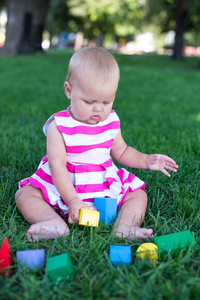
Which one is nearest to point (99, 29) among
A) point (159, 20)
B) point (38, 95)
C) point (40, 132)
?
point (159, 20)

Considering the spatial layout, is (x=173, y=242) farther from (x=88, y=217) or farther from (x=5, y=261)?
(x=5, y=261)

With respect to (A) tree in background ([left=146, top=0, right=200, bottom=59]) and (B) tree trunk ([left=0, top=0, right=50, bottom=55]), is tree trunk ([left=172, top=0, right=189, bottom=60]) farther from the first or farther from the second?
(B) tree trunk ([left=0, top=0, right=50, bottom=55])

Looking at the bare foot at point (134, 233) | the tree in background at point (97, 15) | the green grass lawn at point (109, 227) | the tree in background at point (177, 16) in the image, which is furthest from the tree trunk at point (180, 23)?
the bare foot at point (134, 233)

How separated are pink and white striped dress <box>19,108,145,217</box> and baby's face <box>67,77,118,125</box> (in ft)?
0.30

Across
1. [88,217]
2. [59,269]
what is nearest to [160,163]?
[88,217]

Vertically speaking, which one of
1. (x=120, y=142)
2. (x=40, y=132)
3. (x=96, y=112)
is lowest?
(x=40, y=132)

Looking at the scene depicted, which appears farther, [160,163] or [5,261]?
[160,163]

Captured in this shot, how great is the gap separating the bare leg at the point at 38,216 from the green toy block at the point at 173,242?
457 mm

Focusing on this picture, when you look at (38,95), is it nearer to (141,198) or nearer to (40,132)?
(40,132)

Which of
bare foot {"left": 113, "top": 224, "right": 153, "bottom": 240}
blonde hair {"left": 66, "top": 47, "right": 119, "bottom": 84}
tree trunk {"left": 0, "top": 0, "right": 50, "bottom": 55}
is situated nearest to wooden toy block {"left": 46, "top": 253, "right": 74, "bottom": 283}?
bare foot {"left": 113, "top": 224, "right": 153, "bottom": 240}

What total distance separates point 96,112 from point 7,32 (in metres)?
14.8

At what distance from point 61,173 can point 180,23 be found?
20552mm

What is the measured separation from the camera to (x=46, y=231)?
1626 mm

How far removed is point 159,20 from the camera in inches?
1032
